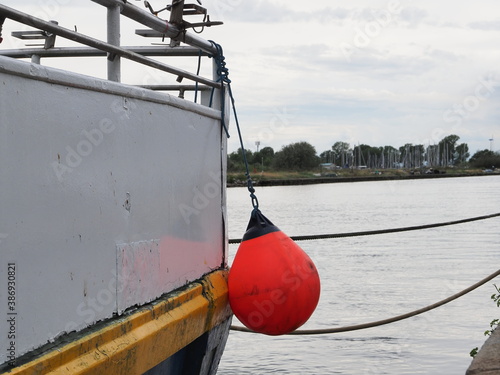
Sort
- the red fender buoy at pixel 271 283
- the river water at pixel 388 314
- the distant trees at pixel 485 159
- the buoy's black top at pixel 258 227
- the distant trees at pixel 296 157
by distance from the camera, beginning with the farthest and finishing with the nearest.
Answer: the distant trees at pixel 485 159 < the distant trees at pixel 296 157 < the river water at pixel 388 314 < the buoy's black top at pixel 258 227 < the red fender buoy at pixel 271 283

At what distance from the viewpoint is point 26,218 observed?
93.3 inches

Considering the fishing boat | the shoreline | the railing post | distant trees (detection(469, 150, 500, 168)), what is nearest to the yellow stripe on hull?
the fishing boat

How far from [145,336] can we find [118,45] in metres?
1.23

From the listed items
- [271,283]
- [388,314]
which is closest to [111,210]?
[271,283]

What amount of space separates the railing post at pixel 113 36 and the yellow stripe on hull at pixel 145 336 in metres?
1.02

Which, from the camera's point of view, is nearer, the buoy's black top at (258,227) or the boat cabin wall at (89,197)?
the boat cabin wall at (89,197)

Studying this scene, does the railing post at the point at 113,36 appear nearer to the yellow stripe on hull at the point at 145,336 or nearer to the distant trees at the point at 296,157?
the yellow stripe on hull at the point at 145,336

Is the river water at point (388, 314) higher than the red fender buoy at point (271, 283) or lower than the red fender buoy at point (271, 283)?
lower

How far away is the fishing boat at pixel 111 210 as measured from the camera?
236 centimetres

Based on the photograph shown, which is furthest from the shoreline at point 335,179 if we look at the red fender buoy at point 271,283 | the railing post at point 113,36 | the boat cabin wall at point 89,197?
the railing post at point 113,36

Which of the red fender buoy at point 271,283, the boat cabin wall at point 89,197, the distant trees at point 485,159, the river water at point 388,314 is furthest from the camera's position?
the distant trees at point 485,159

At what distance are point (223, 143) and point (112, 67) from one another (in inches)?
54.1

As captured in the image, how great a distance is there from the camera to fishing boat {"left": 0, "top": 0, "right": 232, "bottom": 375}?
7.74 ft

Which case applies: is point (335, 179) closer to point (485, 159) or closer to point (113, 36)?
point (485, 159)
